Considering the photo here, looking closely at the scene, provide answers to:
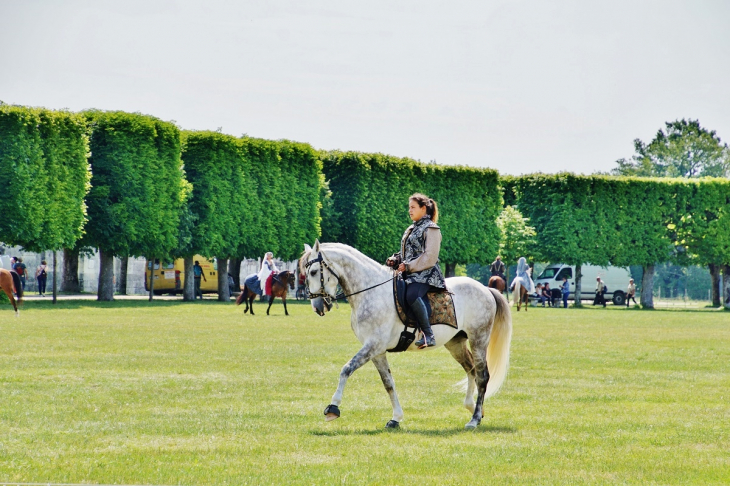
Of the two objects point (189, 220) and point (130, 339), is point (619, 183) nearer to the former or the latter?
point (189, 220)

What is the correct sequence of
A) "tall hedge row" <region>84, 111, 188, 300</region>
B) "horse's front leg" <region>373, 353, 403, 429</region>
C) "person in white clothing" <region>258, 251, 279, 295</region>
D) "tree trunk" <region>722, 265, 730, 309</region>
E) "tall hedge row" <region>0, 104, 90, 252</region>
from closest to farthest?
"horse's front leg" <region>373, 353, 403, 429</region> → "person in white clothing" <region>258, 251, 279, 295</region> → "tall hedge row" <region>0, 104, 90, 252</region> → "tall hedge row" <region>84, 111, 188, 300</region> → "tree trunk" <region>722, 265, 730, 309</region>

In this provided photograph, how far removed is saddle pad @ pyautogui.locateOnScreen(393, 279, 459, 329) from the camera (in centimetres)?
1187

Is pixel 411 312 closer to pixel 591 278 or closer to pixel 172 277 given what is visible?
pixel 172 277

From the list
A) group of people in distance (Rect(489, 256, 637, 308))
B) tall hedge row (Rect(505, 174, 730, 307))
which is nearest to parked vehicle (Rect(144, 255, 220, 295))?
group of people in distance (Rect(489, 256, 637, 308))

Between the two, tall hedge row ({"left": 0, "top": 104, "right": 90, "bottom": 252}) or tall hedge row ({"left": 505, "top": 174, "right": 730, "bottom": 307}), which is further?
tall hedge row ({"left": 505, "top": 174, "right": 730, "bottom": 307})

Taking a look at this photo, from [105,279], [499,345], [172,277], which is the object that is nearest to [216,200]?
[105,279]

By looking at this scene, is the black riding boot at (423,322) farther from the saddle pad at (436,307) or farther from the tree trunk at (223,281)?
the tree trunk at (223,281)

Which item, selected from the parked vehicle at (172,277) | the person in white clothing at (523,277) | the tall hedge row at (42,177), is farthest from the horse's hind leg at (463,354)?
the parked vehicle at (172,277)

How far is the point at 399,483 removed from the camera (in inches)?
332

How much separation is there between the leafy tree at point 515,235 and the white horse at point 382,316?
51359mm

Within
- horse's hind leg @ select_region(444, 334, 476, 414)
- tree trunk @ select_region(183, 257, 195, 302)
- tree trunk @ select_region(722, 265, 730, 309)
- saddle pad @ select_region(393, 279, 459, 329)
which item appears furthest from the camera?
tree trunk @ select_region(722, 265, 730, 309)

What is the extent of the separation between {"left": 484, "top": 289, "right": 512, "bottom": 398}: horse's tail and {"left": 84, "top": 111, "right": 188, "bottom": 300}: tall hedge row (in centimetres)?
3578

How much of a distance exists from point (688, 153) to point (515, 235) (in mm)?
58353

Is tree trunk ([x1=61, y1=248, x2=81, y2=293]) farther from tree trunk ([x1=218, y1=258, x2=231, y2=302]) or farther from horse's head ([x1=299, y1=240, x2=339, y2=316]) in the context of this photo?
horse's head ([x1=299, y1=240, x2=339, y2=316])
